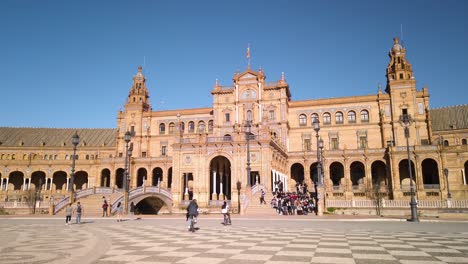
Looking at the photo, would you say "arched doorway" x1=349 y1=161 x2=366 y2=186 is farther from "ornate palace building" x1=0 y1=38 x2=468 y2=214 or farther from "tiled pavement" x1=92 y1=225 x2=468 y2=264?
"tiled pavement" x1=92 y1=225 x2=468 y2=264

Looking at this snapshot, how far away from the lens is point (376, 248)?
1001 centimetres

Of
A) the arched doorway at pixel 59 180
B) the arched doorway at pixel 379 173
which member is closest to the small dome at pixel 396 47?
the arched doorway at pixel 379 173

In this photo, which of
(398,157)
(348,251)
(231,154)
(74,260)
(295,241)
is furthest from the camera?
(398,157)

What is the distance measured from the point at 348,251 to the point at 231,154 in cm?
3170

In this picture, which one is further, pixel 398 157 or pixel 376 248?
pixel 398 157

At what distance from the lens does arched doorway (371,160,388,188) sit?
56.1m

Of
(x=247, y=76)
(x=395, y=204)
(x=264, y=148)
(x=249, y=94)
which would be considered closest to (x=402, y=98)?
(x=249, y=94)

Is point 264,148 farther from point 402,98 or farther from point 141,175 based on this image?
point 141,175

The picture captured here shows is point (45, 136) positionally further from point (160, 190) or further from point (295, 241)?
point (295, 241)

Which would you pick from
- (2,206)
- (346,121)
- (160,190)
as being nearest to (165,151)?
(160,190)

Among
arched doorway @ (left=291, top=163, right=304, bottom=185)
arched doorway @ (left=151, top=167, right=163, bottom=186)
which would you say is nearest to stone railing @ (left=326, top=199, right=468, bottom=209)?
arched doorway @ (left=291, top=163, right=304, bottom=185)

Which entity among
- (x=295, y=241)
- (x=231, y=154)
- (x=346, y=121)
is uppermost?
(x=346, y=121)

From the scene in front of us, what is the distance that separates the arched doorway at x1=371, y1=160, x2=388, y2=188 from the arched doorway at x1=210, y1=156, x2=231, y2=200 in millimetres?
25221

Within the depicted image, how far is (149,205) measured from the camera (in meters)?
47.8
